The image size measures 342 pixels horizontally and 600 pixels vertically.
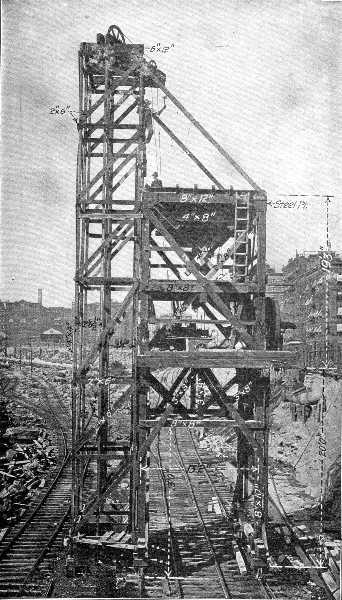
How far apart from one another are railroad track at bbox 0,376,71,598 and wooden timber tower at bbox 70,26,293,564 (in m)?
1.04

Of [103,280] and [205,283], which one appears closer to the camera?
[205,283]

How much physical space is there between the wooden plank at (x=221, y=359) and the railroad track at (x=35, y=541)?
183 inches

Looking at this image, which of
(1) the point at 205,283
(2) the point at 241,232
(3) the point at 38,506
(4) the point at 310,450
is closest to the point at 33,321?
(3) the point at 38,506

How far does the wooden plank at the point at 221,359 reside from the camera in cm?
996

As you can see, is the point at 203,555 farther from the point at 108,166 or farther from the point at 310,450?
the point at 108,166

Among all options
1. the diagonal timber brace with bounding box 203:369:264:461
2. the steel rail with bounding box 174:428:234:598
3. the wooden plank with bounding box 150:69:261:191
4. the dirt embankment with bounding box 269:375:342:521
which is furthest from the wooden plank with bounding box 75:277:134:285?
the steel rail with bounding box 174:428:234:598

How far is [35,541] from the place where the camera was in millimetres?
11844

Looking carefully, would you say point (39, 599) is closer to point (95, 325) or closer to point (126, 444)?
point (126, 444)

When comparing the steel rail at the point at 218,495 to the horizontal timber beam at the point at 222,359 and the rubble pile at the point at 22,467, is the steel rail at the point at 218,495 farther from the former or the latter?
the rubble pile at the point at 22,467

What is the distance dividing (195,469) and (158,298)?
8945mm

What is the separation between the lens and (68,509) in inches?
554

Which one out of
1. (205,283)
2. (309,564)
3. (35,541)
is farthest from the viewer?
(35,541)

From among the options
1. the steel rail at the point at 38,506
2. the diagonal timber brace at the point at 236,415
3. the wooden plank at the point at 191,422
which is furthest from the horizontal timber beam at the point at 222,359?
the steel rail at the point at 38,506

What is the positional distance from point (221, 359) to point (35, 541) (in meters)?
6.24
